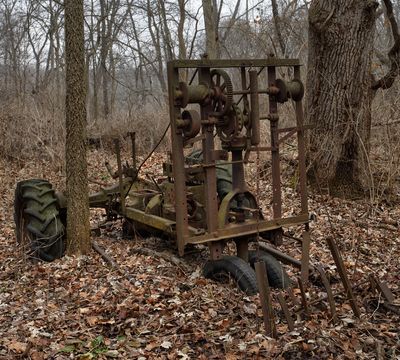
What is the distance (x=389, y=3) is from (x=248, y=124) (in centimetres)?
528

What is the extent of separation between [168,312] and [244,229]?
1.19 meters

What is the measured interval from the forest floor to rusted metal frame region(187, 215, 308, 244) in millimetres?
497

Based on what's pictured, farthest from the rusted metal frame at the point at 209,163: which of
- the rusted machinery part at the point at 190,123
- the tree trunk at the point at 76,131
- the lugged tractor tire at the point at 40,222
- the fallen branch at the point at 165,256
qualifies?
the lugged tractor tire at the point at 40,222

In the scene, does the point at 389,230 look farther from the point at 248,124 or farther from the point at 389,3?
the point at 389,3

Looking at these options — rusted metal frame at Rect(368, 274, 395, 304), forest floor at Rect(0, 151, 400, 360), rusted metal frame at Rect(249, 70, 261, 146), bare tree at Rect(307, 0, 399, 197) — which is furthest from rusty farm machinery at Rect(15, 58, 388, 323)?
bare tree at Rect(307, 0, 399, 197)

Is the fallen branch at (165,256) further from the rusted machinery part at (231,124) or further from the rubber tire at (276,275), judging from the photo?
the rusted machinery part at (231,124)

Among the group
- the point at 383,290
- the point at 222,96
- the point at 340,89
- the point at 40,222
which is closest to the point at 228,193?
the point at 222,96

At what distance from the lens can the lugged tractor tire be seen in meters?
6.39

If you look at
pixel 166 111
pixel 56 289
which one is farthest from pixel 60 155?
pixel 56 289

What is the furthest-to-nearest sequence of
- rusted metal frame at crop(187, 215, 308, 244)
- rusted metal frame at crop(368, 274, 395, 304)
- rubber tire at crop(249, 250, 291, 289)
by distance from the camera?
rubber tire at crop(249, 250, 291, 289) → rusted metal frame at crop(187, 215, 308, 244) → rusted metal frame at crop(368, 274, 395, 304)

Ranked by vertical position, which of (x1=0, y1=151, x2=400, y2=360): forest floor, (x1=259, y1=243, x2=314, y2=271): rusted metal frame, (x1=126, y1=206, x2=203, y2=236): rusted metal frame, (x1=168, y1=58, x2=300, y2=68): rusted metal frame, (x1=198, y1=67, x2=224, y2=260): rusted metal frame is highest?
(x1=168, y1=58, x2=300, y2=68): rusted metal frame

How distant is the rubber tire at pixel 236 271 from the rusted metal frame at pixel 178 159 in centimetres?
45

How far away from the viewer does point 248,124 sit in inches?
206

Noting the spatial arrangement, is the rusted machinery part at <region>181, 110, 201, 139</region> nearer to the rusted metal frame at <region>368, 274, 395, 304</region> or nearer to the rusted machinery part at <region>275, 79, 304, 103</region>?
the rusted machinery part at <region>275, 79, 304, 103</region>
